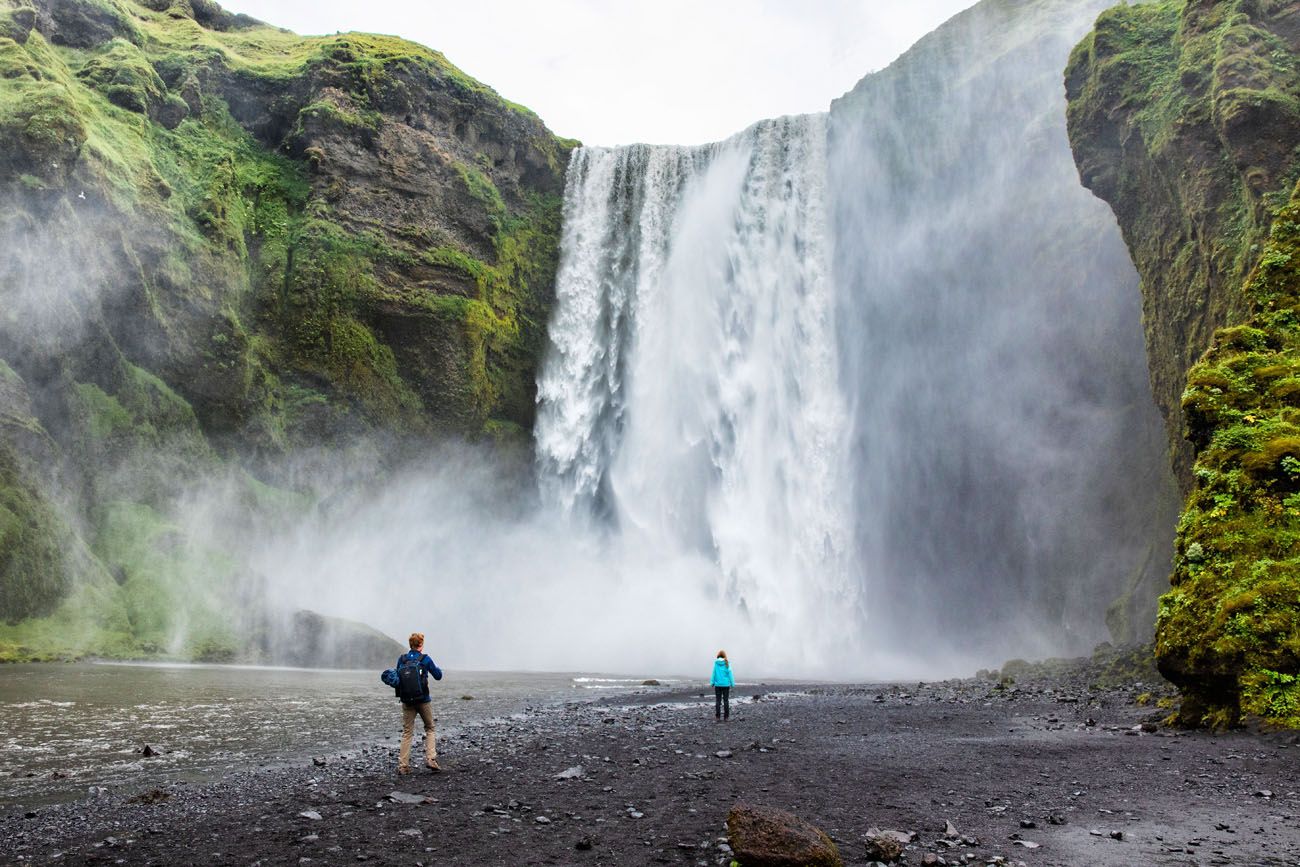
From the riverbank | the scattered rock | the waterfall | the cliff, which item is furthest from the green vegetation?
the waterfall

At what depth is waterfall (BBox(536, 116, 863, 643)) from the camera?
36469mm

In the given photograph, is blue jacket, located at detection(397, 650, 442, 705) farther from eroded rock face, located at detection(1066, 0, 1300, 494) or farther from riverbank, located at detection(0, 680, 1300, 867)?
eroded rock face, located at detection(1066, 0, 1300, 494)

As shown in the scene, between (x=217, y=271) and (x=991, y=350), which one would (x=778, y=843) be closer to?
(x=991, y=350)

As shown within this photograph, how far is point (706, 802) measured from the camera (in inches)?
292

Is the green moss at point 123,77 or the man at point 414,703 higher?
the green moss at point 123,77

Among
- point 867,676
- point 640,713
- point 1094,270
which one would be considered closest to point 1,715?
point 640,713

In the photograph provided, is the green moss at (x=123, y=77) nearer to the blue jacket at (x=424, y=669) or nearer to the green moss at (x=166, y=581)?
the green moss at (x=166, y=581)

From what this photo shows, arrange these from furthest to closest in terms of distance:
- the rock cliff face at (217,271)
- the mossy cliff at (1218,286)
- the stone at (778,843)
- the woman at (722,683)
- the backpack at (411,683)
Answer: the rock cliff face at (217,271), the woman at (722,683), the mossy cliff at (1218,286), the backpack at (411,683), the stone at (778,843)

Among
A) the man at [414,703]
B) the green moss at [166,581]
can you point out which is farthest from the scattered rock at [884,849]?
the green moss at [166,581]

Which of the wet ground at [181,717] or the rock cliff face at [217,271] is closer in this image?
the wet ground at [181,717]

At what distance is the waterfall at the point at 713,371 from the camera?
36469 mm

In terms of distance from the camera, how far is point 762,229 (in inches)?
1631

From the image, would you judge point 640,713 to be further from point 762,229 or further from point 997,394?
point 762,229

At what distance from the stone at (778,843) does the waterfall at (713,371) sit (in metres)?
29.7
